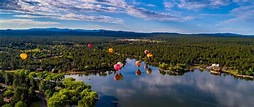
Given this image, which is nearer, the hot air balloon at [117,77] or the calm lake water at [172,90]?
the calm lake water at [172,90]

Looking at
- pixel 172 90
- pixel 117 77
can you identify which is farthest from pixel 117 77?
pixel 172 90

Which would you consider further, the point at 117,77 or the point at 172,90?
the point at 117,77

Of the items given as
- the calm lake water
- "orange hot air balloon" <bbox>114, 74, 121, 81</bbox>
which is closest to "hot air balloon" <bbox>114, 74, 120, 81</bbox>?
"orange hot air balloon" <bbox>114, 74, 121, 81</bbox>

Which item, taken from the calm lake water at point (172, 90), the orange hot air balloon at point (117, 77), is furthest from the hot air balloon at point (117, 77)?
the calm lake water at point (172, 90)

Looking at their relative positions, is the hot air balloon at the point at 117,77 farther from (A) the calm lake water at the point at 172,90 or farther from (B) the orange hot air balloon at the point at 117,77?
(A) the calm lake water at the point at 172,90

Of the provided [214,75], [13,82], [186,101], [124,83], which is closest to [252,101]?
[186,101]

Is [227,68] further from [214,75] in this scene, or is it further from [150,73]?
[150,73]

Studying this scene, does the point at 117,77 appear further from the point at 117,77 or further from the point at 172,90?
the point at 172,90

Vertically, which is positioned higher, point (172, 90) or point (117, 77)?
point (117, 77)

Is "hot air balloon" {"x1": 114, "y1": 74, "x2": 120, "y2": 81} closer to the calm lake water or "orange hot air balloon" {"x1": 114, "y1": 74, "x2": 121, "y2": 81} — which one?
"orange hot air balloon" {"x1": 114, "y1": 74, "x2": 121, "y2": 81}
